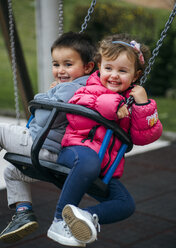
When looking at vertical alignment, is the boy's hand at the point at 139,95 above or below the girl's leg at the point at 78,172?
above

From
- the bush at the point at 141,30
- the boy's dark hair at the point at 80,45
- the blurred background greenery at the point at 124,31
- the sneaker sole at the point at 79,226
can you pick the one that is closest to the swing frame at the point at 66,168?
the sneaker sole at the point at 79,226

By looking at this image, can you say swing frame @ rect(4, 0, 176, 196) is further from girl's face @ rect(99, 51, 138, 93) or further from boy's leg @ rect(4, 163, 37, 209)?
boy's leg @ rect(4, 163, 37, 209)

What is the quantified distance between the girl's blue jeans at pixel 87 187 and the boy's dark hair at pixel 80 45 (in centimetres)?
66


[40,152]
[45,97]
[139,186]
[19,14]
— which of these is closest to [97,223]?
[40,152]

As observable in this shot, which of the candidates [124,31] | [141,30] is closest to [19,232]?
[124,31]

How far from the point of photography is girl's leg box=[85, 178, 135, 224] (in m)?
2.97

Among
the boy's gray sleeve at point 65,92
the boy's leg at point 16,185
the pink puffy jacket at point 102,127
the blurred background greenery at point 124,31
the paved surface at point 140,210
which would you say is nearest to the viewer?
the pink puffy jacket at point 102,127

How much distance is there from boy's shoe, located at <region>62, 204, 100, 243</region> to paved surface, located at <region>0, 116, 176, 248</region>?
5.56 ft

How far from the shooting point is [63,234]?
2898 millimetres

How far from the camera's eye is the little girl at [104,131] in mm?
2871

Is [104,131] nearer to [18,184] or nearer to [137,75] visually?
[137,75]

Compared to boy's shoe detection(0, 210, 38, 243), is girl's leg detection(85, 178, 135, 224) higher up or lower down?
higher up

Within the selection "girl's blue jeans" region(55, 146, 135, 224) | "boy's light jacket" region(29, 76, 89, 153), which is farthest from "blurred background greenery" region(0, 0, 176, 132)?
"girl's blue jeans" region(55, 146, 135, 224)

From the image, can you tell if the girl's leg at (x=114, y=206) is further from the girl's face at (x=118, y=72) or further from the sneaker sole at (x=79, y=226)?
the girl's face at (x=118, y=72)
